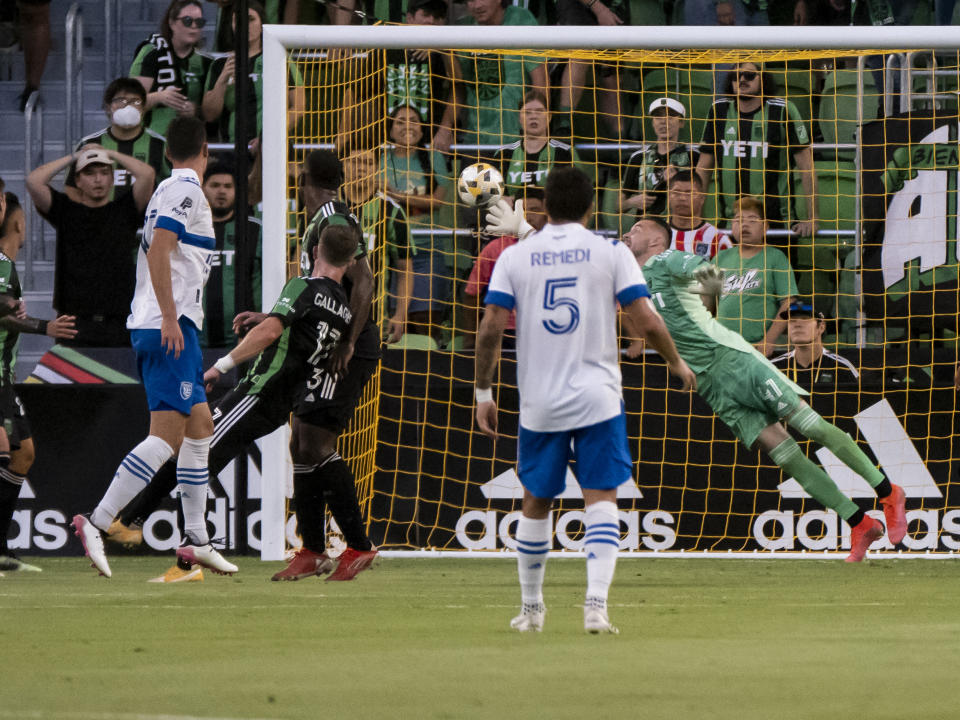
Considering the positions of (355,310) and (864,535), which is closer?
(355,310)

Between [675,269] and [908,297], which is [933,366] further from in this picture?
[675,269]

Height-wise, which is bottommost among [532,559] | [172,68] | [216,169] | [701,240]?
[532,559]

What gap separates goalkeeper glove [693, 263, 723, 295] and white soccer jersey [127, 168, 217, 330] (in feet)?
9.33

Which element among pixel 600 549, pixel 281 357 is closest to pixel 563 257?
pixel 600 549

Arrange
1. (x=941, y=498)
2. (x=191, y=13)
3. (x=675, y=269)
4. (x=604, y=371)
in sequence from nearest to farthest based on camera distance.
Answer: (x=604, y=371) < (x=675, y=269) < (x=941, y=498) < (x=191, y=13)

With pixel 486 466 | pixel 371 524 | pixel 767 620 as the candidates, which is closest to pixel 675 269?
pixel 486 466

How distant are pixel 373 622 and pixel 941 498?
5.24 m

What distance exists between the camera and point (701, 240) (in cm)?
1121

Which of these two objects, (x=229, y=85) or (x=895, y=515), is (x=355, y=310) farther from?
(x=229, y=85)

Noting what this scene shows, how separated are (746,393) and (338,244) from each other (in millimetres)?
2632

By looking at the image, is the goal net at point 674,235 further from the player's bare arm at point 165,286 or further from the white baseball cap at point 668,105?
the player's bare arm at point 165,286

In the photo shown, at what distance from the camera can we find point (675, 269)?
936 centimetres

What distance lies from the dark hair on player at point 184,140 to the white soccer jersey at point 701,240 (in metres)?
4.20

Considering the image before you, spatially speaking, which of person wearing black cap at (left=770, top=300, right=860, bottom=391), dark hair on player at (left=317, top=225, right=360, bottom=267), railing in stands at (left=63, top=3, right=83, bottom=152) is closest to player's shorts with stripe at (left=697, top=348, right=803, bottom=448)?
person wearing black cap at (left=770, top=300, right=860, bottom=391)
